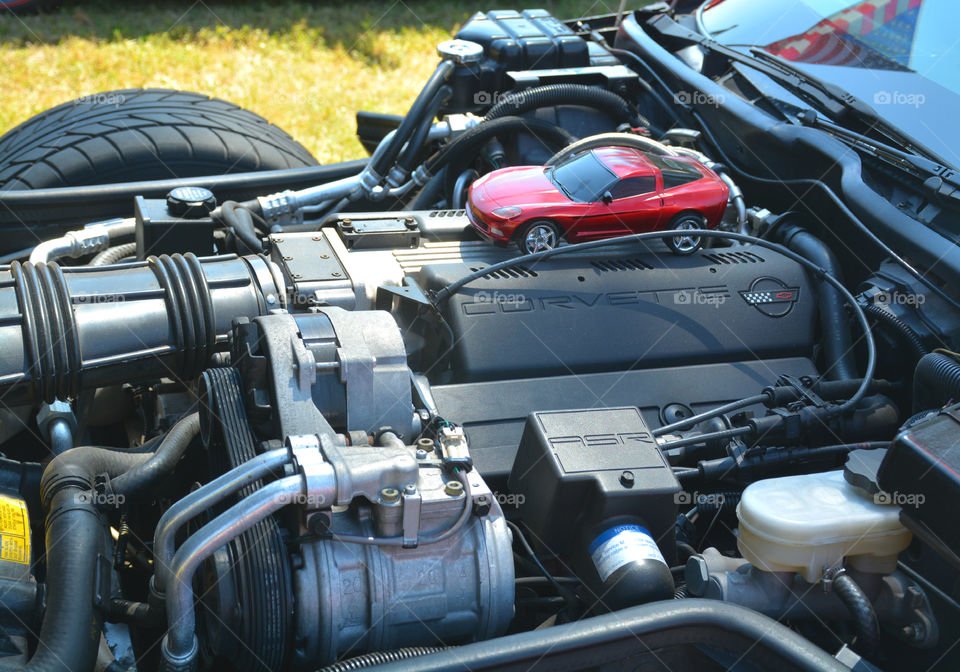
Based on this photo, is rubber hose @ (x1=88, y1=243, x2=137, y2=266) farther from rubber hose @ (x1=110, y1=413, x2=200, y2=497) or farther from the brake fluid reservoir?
the brake fluid reservoir

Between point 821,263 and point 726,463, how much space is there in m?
0.66

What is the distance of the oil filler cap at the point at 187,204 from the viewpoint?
2.44 meters

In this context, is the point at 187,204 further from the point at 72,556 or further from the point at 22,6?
the point at 22,6

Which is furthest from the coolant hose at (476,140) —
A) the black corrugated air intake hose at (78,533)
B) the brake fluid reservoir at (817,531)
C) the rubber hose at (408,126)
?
the brake fluid reservoir at (817,531)

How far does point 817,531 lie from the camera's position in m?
1.50

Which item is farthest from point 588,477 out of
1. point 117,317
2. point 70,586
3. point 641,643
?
point 117,317

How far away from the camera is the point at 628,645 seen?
4.42 feet

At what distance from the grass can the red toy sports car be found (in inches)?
123

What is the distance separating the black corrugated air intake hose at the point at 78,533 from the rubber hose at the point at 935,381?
54.1 inches

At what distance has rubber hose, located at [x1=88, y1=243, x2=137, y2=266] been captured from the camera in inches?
98.8

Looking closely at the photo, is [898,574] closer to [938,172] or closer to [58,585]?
[938,172]

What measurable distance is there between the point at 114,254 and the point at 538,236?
1177mm

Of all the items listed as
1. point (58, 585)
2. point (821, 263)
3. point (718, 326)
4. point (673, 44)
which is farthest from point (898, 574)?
point (673, 44)

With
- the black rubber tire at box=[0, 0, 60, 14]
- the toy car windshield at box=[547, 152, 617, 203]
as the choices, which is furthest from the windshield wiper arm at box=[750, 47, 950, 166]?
the black rubber tire at box=[0, 0, 60, 14]
